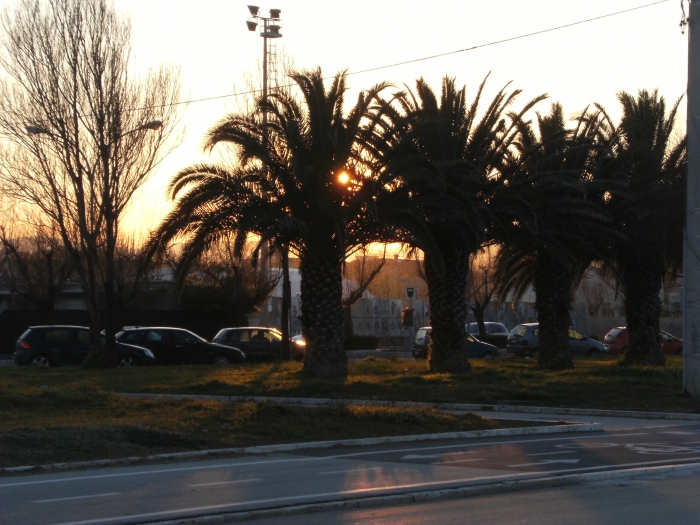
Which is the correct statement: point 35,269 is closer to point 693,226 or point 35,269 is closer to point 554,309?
point 554,309

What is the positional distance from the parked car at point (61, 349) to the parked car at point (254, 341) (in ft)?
11.7

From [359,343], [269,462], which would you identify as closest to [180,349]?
[359,343]

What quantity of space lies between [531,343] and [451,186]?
17.2m

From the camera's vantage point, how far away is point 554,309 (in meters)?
25.9

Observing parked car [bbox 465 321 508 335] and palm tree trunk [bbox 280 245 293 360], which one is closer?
palm tree trunk [bbox 280 245 293 360]

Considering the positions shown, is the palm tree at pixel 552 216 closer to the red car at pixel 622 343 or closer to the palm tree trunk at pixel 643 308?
the palm tree trunk at pixel 643 308

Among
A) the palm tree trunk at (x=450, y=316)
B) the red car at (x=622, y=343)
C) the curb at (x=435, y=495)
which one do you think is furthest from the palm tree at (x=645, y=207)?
the curb at (x=435, y=495)

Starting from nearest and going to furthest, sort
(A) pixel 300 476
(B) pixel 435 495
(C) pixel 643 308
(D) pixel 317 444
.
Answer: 1. (B) pixel 435 495
2. (A) pixel 300 476
3. (D) pixel 317 444
4. (C) pixel 643 308

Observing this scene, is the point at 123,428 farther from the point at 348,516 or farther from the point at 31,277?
the point at 31,277

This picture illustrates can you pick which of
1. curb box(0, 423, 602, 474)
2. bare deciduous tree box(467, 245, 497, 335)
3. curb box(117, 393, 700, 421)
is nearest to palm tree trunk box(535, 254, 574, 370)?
curb box(117, 393, 700, 421)

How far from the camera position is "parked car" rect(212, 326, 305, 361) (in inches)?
1251

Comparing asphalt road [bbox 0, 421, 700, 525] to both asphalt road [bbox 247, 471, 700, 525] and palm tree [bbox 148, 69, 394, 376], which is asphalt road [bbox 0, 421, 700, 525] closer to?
asphalt road [bbox 247, 471, 700, 525]

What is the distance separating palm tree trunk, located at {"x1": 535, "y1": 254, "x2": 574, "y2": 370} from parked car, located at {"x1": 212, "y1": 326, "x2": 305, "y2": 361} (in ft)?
32.6

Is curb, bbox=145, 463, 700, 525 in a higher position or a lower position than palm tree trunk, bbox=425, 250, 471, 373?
lower
